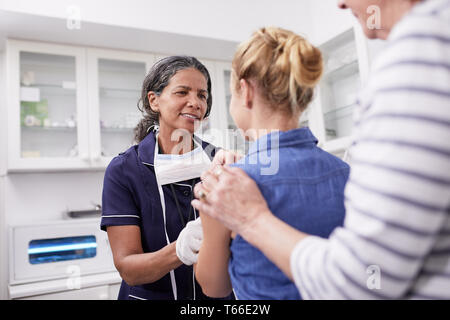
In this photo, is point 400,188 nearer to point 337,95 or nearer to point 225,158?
point 225,158

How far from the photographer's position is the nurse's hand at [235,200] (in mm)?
527

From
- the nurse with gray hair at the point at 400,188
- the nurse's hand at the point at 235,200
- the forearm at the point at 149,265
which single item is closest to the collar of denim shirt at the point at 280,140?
the nurse's hand at the point at 235,200

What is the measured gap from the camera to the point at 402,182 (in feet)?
1.29

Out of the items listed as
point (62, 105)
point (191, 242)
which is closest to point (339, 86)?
point (62, 105)

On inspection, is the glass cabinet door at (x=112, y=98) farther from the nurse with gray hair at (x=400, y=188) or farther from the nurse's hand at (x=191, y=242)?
the nurse with gray hair at (x=400, y=188)

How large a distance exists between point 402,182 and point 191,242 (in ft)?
1.89

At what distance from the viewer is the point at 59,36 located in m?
2.33

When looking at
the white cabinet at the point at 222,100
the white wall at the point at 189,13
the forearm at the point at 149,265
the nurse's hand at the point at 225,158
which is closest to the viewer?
the nurse's hand at the point at 225,158

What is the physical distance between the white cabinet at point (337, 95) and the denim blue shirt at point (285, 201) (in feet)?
6.01
